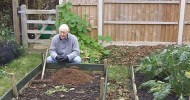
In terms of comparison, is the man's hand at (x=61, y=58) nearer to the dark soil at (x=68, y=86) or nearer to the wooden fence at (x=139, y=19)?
the dark soil at (x=68, y=86)

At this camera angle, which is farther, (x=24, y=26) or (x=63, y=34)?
(x=24, y=26)

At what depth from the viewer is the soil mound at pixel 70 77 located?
18.1ft

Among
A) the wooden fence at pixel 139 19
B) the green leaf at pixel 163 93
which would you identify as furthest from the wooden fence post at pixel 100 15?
the green leaf at pixel 163 93

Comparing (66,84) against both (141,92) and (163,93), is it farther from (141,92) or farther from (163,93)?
(163,93)

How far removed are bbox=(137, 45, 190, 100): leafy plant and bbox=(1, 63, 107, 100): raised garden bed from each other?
836 mm

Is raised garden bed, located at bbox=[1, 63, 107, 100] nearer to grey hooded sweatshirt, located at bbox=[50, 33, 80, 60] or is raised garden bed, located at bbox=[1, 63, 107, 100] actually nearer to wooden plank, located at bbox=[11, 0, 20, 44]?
grey hooded sweatshirt, located at bbox=[50, 33, 80, 60]

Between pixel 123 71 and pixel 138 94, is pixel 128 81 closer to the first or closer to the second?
pixel 123 71

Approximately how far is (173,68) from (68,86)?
177 cm

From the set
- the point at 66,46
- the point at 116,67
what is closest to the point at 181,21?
the point at 116,67

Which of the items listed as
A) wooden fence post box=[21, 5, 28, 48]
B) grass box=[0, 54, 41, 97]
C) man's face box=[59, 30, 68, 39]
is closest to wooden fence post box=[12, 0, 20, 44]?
wooden fence post box=[21, 5, 28, 48]

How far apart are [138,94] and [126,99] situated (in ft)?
1.08

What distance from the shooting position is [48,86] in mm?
5363

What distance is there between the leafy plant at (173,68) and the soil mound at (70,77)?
1029 millimetres

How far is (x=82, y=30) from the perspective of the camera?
7.87 metres
